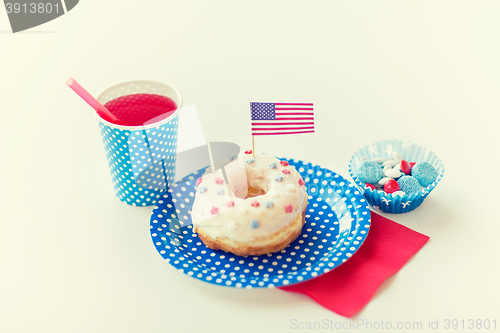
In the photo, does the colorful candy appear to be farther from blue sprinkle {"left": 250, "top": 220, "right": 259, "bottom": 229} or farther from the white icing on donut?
blue sprinkle {"left": 250, "top": 220, "right": 259, "bottom": 229}

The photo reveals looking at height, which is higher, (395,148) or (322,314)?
(395,148)

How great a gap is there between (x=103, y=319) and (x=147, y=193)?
71cm

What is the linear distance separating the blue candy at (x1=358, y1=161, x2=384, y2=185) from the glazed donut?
415 millimetres

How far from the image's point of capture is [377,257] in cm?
236

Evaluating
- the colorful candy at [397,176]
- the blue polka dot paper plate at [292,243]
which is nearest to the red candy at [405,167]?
the colorful candy at [397,176]

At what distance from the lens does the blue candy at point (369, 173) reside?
2.67 m

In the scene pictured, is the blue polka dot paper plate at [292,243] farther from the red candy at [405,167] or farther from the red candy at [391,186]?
the red candy at [405,167]

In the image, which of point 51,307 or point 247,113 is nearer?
point 51,307

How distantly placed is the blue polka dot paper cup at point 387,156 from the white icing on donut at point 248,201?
16.6 inches

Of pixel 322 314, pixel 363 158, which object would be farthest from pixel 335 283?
pixel 363 158

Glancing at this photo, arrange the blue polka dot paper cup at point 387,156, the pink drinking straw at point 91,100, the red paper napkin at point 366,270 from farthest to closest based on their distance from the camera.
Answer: the blue polka dot paper cup at point 387,156, the pink drinking straw at point 91,100, the red paper napkin at point 366,270

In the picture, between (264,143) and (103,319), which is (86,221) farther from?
(264,143)

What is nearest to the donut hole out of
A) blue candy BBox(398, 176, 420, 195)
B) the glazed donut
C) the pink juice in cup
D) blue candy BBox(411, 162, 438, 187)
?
the glazed donut

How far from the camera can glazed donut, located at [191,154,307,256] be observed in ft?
7.38
